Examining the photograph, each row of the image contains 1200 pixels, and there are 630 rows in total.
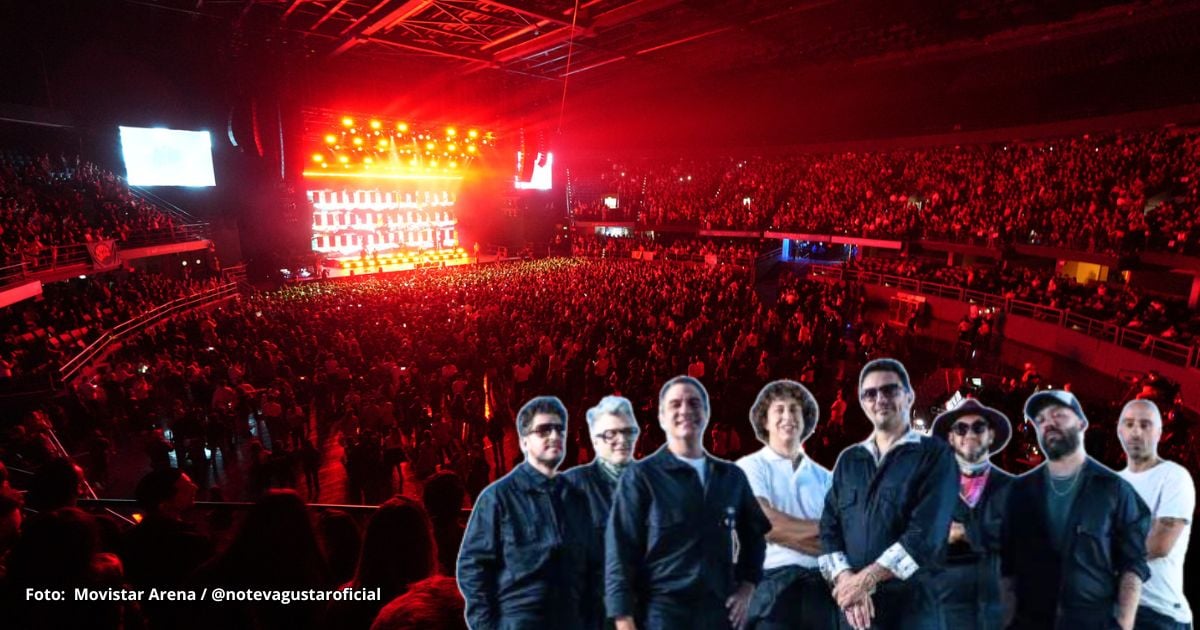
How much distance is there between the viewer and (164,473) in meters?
3.54

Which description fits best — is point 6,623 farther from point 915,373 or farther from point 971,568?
point 915,373

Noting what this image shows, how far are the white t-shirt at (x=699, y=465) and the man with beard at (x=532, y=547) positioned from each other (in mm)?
501

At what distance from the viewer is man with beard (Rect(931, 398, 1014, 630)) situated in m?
2.68

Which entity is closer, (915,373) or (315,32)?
(915,373)

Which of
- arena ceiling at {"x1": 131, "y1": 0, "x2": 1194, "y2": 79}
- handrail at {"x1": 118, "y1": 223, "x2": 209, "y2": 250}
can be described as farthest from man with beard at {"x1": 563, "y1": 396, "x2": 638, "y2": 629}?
handrail at {"x1": 118, "y1": 223, "x2": 209, "y2": 250}

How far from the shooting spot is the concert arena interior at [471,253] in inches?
199

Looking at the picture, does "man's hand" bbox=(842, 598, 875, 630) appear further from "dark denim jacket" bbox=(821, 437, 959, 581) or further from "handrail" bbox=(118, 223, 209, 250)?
"handrail" bbox=(118, 223, 209, 250)

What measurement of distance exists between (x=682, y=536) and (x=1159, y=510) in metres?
2.39

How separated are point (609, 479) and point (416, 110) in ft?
100

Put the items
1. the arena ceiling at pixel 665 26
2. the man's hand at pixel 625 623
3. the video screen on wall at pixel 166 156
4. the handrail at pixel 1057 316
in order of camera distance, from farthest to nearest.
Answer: the video screen on wall at pixel 166 156 < the arena ceiling at pixel 665 26 < the handrail at pixel 1057 316 < the man's hand at pixel 625 623

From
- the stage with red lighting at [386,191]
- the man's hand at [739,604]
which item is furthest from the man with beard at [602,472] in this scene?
the stage with red lighting at [386,191]

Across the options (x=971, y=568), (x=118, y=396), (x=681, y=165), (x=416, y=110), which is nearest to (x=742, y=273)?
(x=681, y=165)

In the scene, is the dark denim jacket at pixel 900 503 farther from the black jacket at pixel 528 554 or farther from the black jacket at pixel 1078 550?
the black jacket at pixel 528 554

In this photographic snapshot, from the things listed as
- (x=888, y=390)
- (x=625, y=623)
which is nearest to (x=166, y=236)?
(x=625, y=623)
